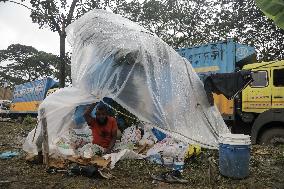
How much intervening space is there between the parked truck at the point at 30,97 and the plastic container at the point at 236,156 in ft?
55.6

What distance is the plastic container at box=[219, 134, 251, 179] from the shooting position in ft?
16.1

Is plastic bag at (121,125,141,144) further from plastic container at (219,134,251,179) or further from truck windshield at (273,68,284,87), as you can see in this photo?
truck windshield at (273,68,284,87)

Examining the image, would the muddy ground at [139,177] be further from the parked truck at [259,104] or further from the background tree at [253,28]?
the background tree at [253,28]

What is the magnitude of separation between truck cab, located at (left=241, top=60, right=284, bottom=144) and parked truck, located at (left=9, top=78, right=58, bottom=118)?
14.8 m

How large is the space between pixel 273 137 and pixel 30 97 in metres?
18.1

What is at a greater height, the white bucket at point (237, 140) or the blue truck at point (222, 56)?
the blue truck at point (222, 56)

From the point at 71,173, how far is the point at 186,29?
17683 mm

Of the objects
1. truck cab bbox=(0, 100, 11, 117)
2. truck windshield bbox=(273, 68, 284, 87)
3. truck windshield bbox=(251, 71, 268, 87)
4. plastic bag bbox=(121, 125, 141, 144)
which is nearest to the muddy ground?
plastic bag bbox=(121, 125, 141, 144)

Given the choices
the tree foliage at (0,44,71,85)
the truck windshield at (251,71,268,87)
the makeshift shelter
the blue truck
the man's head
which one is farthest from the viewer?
the tree foliage at (0,44,71,85)

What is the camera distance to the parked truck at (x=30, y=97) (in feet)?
68.3

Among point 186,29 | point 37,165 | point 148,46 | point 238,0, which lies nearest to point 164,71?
point 148,46

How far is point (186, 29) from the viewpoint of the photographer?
2138 cm

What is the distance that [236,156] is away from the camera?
16.1ft

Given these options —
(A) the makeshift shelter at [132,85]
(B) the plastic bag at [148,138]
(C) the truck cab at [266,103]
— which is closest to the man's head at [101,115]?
(A) the makeshift shelter at [132,85]
